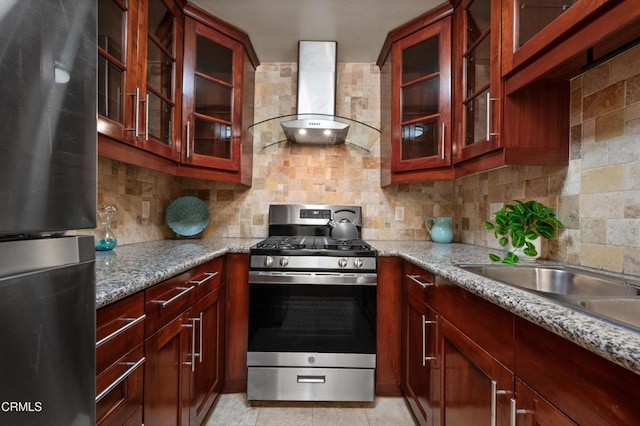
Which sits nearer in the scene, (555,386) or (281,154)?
(555,386)

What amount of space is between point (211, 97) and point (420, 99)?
1393 mm

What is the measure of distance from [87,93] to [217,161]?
167 cm

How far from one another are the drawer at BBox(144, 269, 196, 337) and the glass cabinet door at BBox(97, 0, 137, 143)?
672mm

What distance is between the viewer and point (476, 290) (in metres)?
0.97

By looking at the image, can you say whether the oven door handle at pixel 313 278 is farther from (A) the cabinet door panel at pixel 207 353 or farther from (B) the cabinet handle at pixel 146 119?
(B) the cabinet handle at pixel 146 119

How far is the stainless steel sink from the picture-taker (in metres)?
0.85

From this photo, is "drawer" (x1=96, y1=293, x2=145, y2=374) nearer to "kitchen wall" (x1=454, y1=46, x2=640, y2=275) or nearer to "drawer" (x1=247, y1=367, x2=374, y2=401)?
"drawer" (x1=247, y1=367, x2=374, y2=401)

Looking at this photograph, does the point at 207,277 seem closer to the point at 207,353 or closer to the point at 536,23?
the point at 207,353

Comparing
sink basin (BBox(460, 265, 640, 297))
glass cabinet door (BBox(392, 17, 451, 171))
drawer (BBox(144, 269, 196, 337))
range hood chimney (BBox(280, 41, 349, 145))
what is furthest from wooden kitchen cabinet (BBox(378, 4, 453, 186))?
drawer (BBox(144, 269, 196, 337))

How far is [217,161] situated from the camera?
2.16 meters

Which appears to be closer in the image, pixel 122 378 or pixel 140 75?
pixel 122 378

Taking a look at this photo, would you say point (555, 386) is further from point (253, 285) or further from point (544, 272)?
point (253, 285)

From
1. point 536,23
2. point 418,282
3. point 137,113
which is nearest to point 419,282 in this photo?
point 418,282

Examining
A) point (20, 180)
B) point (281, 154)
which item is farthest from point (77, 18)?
point (281, 154)
